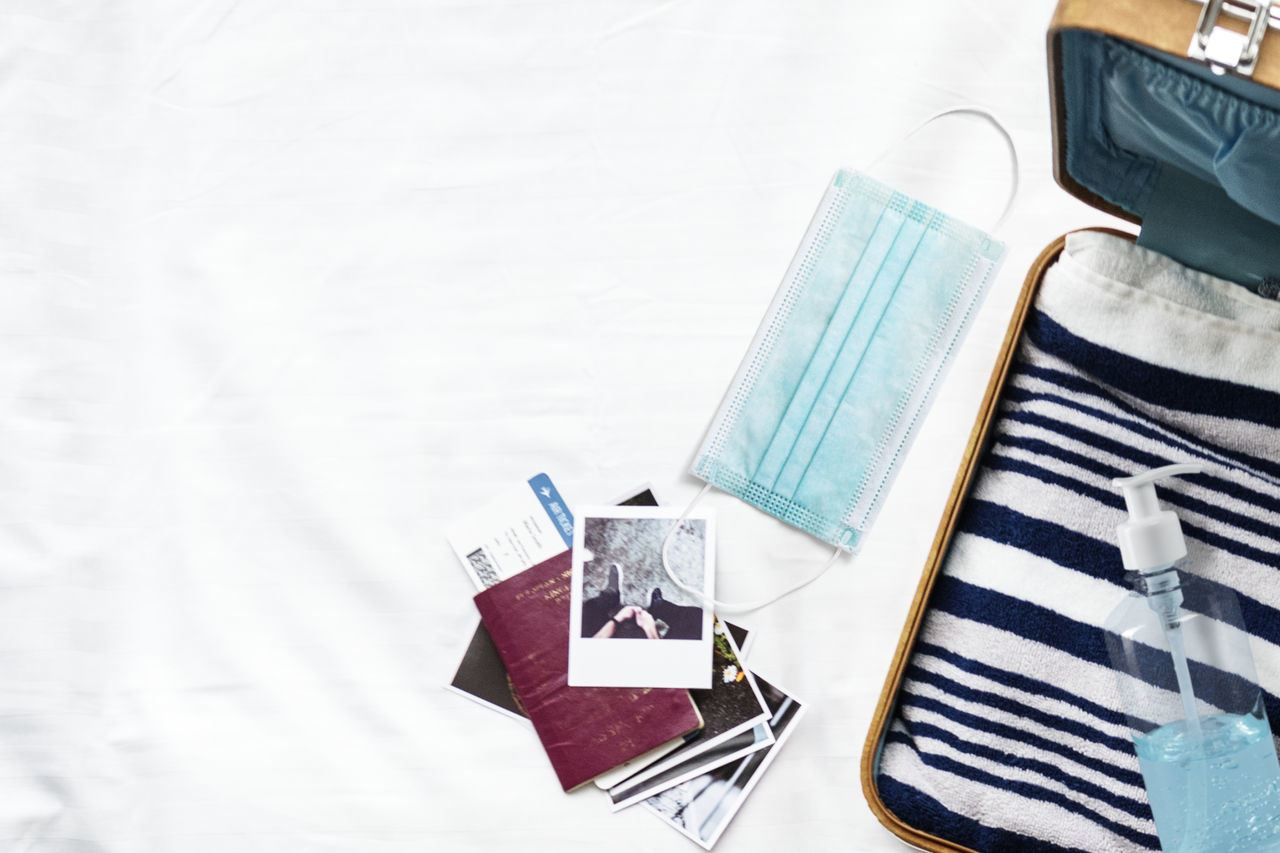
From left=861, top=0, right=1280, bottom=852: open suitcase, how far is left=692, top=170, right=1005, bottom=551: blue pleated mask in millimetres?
82

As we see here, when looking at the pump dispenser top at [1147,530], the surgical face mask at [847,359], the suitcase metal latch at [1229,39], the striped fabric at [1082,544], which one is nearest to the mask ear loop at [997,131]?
the surgical face mask at [847,359]

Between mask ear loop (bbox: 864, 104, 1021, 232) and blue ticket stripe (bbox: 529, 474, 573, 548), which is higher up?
mask ear loop (bbox: 864, 104, 1021, 232)

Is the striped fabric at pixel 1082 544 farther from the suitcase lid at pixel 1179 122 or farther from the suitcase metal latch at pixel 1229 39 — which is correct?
the suitcase metal latch at pixel 1229 39

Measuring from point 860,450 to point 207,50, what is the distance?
0.72m

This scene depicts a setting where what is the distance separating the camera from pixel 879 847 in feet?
2.53

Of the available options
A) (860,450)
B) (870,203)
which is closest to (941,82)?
(870,203)

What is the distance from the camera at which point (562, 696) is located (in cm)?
81

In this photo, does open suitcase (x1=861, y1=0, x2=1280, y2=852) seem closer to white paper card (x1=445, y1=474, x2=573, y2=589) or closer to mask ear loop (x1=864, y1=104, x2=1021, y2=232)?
mask ear loop (x1=864, y1=104, x2=1021, y2=232)

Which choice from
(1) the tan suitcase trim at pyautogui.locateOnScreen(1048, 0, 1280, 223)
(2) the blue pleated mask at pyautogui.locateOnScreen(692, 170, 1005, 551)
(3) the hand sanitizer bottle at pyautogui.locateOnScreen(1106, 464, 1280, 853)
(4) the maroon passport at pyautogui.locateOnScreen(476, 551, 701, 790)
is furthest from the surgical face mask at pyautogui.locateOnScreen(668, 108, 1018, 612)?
(1) the tan suitcase trim at pyautogui.locateOnScreen(1048, 0, 1280, 223)

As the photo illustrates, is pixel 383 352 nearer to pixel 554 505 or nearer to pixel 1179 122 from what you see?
pixel 554 505

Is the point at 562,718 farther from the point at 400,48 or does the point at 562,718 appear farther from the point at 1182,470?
the point at 400,48

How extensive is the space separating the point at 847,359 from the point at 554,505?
291 millimetres

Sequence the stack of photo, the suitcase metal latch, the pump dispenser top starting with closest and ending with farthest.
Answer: the suitcase metal latch → the pump dispenser top → the stack of photo

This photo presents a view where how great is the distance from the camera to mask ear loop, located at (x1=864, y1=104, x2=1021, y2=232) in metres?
0.82
